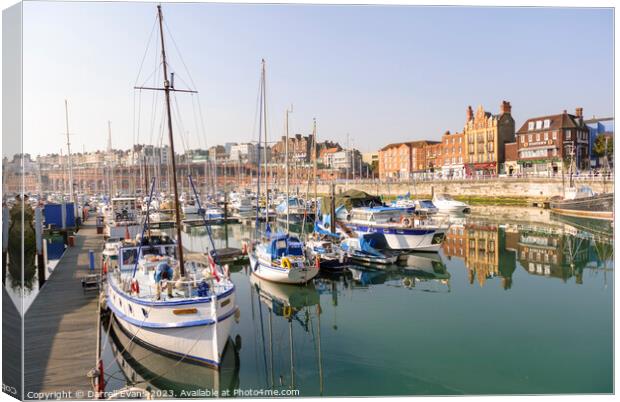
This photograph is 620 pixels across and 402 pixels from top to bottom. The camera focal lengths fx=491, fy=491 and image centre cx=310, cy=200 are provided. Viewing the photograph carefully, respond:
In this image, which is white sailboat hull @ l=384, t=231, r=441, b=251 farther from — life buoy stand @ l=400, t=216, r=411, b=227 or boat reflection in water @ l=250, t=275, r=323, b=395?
boat reflection in water @ l=250, t=275, r=323, b=395

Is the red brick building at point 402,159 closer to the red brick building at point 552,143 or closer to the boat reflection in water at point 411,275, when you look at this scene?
the red brick building at point 552,143

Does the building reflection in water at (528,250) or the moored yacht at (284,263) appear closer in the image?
the moored yacht at (284,263)

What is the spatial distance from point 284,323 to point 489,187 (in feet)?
143

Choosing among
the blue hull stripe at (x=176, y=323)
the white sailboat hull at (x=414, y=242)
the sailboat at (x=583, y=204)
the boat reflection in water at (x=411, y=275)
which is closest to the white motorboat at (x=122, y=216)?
the boat reflection in water at (x=411, y=275)

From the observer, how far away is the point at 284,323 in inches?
538

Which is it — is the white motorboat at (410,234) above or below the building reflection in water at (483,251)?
above

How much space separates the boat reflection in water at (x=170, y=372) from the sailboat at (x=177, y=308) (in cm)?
17

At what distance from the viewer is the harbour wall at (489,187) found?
45150mm

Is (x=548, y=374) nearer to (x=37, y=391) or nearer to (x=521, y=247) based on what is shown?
(x=37, y=391)

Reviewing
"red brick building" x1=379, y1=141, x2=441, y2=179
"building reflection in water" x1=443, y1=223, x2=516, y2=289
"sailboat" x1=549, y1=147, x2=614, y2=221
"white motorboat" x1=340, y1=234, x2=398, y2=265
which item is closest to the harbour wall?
"sailboat" x1=549, y1=147, x2=614, y2=221

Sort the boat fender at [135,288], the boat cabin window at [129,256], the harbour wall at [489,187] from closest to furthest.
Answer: the boat fender at [135,288]
the boat cabin window at [129,256]
the harbour wall at [489,187]

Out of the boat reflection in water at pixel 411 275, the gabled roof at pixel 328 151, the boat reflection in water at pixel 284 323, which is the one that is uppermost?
the gabled roof at pixel 328 151

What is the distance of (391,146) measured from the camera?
72000mm

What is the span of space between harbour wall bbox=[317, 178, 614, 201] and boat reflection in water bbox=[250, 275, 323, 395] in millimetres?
33284
